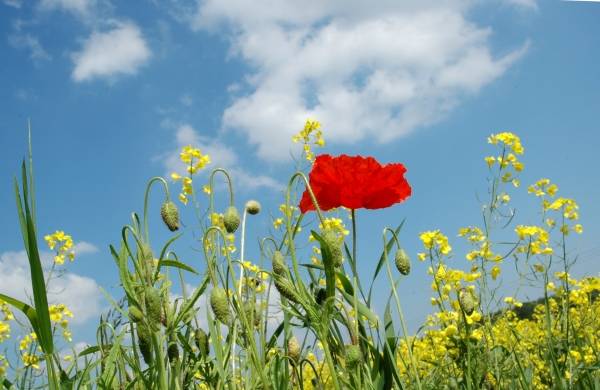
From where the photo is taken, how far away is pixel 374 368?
→ 160cm

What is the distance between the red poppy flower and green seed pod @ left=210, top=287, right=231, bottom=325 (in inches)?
16.7

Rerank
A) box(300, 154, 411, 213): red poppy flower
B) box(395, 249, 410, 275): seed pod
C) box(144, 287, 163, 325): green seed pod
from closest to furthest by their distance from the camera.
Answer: box(144, 287, 163, 325): green seed pod, box(395, 249, 410, 275): seed pod, box(300, 154, 411, 213): red poppy flower

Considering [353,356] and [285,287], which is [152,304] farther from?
[353,356]

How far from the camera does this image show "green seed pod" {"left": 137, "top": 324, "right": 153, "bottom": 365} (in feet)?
4.77

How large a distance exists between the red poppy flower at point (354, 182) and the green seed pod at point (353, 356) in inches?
17.8

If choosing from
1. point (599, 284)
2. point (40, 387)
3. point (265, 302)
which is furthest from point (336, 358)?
point (599, 284)

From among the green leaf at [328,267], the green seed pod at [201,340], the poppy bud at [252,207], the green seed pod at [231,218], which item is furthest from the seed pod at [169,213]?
the green leaf at [328,267]

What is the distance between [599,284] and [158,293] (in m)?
3.17

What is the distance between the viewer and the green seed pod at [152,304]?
1.36 metres

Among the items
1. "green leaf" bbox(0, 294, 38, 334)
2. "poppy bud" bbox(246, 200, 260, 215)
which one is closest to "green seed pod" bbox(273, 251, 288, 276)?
"poppy bud" bbox(246, 200, 260, 215)

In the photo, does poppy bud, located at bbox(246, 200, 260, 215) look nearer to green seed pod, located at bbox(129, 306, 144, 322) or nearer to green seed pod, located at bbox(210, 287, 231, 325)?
green seed pod, located at bbox(210, 287, 231, 325)

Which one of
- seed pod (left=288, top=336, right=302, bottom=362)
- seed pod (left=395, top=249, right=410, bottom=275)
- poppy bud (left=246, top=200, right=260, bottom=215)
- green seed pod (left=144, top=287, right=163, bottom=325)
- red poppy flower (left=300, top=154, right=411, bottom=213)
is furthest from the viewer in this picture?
poppy bud (left=246, top=200, right=260, bottom=215)

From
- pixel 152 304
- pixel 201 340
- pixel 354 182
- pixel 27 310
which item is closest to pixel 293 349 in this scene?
pixel 201 340

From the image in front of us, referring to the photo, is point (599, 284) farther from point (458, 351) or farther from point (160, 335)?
point (160, 335)
